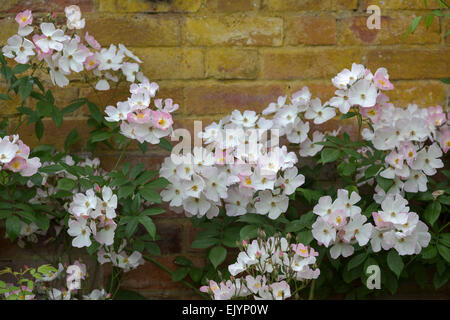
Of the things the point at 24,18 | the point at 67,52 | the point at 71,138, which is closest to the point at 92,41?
the point at 67,52

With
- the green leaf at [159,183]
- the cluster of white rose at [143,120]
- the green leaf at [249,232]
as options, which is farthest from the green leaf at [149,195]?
the green leaf at [249,232]

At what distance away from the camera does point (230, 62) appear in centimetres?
181

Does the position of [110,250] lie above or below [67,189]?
below

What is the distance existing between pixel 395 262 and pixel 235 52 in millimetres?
795

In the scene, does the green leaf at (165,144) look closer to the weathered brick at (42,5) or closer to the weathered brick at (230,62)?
the weathered brick at (230,62)

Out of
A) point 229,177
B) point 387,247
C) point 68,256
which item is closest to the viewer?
point 387,247

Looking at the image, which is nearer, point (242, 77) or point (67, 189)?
point (67, 189)

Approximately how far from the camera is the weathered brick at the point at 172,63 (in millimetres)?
1807

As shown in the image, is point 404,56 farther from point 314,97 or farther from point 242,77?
point 242,77

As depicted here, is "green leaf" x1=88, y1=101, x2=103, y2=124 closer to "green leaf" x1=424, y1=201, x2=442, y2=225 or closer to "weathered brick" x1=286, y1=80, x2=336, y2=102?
"weathered brick" x1=286, y1=80, x2=336, y2=102

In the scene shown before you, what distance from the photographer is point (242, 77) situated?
1.82 metres
